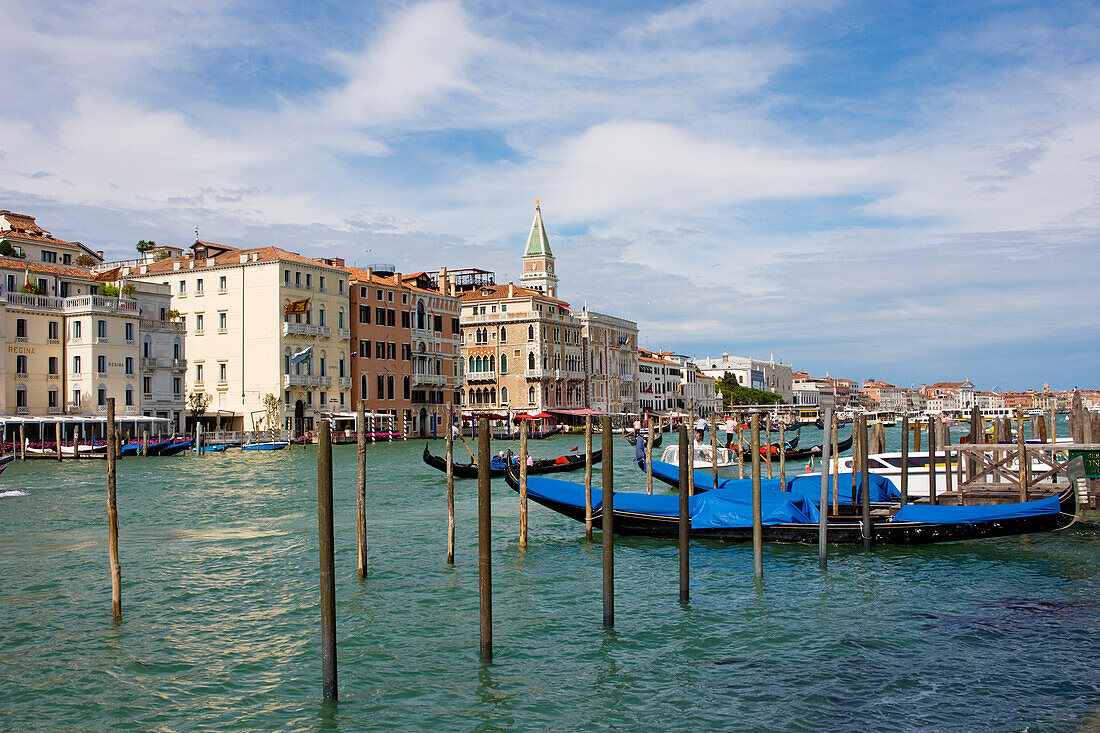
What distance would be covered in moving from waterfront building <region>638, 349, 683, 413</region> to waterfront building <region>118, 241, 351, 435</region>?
102 feet

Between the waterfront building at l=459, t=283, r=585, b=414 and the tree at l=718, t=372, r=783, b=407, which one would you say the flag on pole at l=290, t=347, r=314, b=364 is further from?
the tree at l=718, t=372, r=783, b=407

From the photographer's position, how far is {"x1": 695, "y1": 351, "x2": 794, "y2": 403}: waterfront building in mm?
95938

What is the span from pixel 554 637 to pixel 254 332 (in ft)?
100

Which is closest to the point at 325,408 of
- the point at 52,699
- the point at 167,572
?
the point at 167,572

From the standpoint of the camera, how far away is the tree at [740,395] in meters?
78.2

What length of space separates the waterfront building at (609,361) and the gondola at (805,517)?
4284cm

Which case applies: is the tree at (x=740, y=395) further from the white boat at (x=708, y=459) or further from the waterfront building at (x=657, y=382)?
the white boat at (x=708, y=459)

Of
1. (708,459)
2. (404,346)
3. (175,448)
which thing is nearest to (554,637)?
(708,459)

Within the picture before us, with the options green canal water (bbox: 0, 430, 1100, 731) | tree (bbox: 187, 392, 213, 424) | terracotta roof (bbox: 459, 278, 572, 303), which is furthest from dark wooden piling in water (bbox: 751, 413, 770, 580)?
terracotta roof (bbox: 459, 278, 572, 303)

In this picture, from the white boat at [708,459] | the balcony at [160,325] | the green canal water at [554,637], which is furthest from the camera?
the balcony at [160,325]

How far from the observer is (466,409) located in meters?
51.7

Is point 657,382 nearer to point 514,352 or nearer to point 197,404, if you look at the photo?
point 514,352

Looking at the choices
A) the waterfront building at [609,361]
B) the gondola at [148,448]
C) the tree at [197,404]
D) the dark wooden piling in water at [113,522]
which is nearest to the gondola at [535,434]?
the waterfront building at [609,361]

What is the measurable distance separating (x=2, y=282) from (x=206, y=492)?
13.7 meters
